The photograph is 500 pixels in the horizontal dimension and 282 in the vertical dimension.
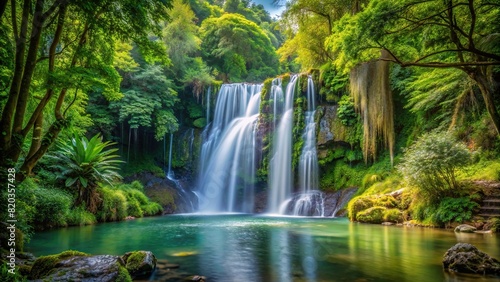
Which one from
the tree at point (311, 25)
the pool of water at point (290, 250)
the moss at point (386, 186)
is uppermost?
the tree at point (311, 25)

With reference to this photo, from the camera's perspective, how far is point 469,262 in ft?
17.2

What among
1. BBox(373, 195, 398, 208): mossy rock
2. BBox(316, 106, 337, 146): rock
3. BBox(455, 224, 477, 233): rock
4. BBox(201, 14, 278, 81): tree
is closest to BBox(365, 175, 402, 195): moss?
BBox(373, 195, 398, 208): mossy rock

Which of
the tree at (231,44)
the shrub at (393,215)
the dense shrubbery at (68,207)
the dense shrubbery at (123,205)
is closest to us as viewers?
the dense shrubbery at (68,207)

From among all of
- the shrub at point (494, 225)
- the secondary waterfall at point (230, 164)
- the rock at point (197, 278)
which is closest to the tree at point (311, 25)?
the secondary waterfall at point (230, 164)

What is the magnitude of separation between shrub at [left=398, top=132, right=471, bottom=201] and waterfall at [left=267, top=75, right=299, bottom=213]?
963cm

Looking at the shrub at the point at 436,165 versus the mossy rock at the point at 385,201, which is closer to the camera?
the shrub at the point at 436,165

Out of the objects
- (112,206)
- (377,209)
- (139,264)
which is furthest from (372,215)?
(112,206)

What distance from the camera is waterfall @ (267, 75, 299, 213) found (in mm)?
20375

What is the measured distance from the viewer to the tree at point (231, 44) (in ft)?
106

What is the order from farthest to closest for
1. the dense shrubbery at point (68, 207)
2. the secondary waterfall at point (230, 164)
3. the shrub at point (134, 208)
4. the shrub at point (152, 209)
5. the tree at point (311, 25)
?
the secondary waterfall at point (230, 164) → the tree at point (311, 25) → the shrub at point (152, 209) → the shrub at point (134, 208) → the dense shrubbery at point (68, 207)

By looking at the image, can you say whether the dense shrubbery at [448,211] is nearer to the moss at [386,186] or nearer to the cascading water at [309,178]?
the moss at [386,186]

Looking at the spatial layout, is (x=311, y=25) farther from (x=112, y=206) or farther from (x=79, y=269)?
(x=79, y=269)

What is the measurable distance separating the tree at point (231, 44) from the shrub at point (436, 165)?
23.3m

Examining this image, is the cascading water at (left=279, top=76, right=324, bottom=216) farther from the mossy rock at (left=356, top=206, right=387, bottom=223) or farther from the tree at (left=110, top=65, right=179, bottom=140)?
the tree at (left=110, top=65, right=179, bottom=140)
